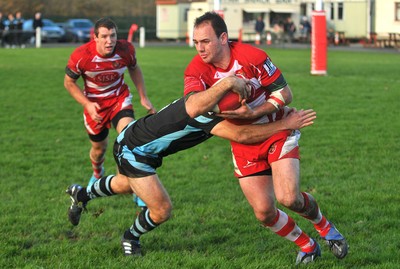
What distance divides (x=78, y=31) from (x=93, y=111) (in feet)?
154

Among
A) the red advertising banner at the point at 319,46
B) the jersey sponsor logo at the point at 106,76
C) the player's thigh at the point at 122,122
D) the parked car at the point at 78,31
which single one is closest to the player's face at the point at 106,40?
the jersey sponsor logo at the point at 106,76

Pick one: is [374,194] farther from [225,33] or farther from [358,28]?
[358,28]

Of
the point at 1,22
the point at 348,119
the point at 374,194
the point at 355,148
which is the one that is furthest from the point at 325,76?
the point at 1,22

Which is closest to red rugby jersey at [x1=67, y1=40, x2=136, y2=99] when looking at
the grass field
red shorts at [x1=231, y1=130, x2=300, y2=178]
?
the grass field

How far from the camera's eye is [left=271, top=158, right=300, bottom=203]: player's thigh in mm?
5881

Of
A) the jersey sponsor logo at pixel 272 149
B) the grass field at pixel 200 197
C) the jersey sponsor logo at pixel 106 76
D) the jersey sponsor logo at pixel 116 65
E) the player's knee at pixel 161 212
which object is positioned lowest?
the grass field at pixel 200 197

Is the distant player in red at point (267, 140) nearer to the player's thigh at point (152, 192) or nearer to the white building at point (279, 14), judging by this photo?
the player's thigh at point (152, 192)

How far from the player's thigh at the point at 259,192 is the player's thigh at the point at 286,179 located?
0.16m

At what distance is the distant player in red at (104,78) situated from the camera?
28.6 ft

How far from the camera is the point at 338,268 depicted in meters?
5.92

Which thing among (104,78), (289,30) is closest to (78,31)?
(289,30)

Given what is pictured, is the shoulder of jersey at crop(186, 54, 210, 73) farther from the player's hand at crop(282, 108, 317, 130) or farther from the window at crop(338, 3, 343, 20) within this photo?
the window at crop(338, 3, 343, 20)

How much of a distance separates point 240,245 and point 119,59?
3.23 metres

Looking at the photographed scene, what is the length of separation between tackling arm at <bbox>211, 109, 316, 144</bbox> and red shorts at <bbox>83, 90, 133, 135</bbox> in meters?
3.21
